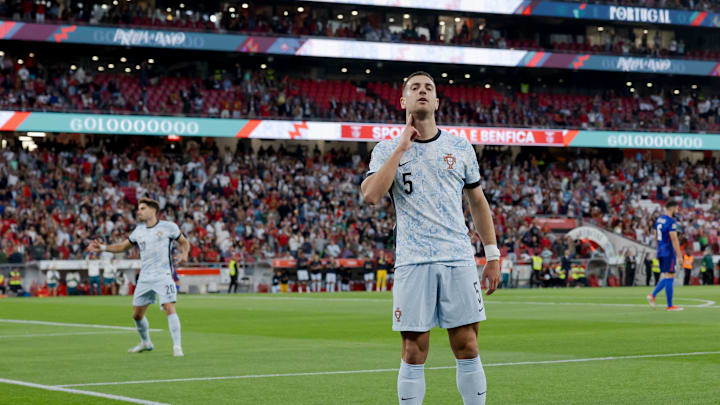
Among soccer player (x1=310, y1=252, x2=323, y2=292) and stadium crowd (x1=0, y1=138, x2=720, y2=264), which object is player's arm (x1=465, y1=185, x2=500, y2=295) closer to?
stadium crowd (x1=0, y1=138, x2=720, y2=264)

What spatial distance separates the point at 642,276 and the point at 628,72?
21.6 m

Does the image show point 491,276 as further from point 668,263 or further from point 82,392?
point 668,263

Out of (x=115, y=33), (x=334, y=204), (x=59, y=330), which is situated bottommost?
(x=59, y=330)

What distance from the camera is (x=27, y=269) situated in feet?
131

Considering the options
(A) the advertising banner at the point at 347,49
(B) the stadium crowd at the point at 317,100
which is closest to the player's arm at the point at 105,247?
(B) the stadium crowd at the point at 317,100

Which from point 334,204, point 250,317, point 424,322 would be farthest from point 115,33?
point 424,322

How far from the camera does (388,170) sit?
6469 millimetres

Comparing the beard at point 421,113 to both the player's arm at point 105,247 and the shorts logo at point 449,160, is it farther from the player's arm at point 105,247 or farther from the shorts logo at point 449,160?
the player's arm at point 105,247

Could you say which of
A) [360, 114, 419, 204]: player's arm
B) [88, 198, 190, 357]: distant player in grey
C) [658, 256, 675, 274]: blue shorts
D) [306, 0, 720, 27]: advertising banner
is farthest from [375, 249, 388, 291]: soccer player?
[360, 114, 419, 204]: player's arm

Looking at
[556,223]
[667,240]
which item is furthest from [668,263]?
[556,223]

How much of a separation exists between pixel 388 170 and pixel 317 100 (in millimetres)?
51782

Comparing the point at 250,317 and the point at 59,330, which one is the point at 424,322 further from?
the point at 250,317

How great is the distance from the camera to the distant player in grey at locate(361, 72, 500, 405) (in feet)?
21.8

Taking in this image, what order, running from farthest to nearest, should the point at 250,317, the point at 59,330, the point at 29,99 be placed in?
the point at 29,99
the point at 250,317
the point at 59,330
